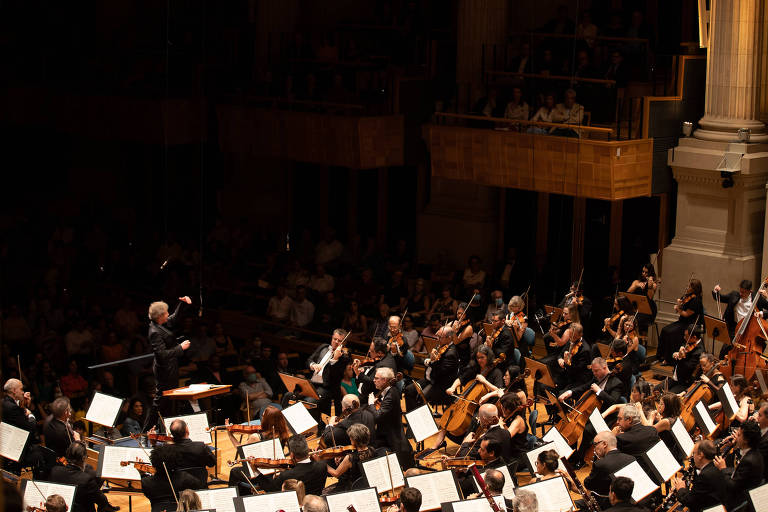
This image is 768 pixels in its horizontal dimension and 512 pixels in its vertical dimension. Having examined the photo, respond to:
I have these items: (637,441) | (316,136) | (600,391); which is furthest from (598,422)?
(316,136)

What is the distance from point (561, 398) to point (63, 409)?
14.4 feet

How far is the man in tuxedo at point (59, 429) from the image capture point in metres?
9.16

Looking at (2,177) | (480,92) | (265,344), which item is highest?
(480,92)

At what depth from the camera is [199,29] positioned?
1966 cm

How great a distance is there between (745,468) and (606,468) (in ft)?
3.17

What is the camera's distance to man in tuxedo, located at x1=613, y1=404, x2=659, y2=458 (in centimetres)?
838

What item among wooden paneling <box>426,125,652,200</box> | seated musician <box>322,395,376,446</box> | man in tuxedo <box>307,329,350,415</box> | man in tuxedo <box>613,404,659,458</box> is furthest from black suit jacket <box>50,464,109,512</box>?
wooden paneling <box>426,125,652,200</box>

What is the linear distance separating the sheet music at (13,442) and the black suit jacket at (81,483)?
0.58 m

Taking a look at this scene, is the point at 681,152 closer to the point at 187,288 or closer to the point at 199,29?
the point at 187,288

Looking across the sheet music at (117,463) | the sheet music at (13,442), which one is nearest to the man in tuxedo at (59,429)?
the sheet music at (13,442)

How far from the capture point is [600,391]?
970 cm

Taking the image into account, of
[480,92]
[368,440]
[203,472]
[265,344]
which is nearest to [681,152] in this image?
[480,92]

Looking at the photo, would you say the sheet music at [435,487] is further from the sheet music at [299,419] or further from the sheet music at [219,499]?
the sheet music at [299,419]

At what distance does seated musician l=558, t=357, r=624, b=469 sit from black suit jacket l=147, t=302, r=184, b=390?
3.57m
